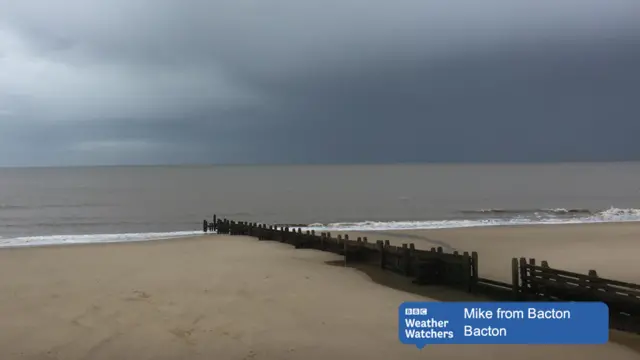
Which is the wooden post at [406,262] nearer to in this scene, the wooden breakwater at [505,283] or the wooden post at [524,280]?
the wooden breakwater at [505,283]

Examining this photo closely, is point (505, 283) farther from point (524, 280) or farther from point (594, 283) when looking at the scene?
point (594, 283)

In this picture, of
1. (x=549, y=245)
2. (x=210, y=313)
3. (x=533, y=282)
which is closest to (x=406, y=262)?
(x=533, y=282)

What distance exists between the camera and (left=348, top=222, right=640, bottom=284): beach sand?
59.9 ft

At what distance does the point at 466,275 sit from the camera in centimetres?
1419

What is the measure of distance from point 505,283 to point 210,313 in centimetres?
755

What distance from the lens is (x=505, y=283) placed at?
1313 cm

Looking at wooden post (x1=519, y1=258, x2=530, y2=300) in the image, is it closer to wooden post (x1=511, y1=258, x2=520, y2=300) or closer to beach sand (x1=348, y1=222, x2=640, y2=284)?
wooden post (x1=511, y1=258, x2=520, y2=300)

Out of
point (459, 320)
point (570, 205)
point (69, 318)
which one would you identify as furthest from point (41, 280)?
point (570, 205)

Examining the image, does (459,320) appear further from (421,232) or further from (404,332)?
(421,232)
